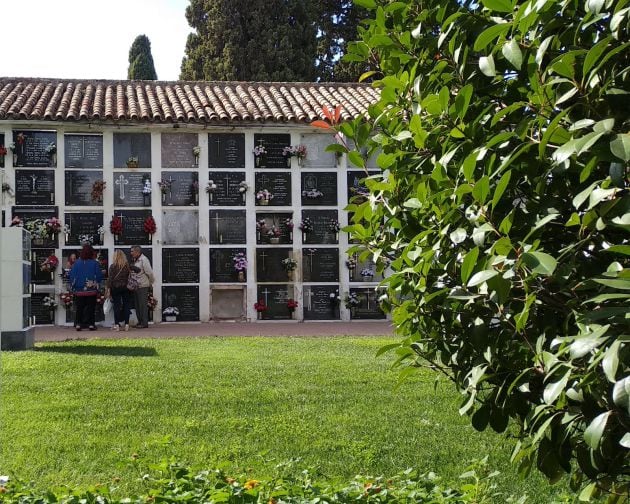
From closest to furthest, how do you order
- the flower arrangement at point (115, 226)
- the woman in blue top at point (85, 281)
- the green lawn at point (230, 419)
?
1. the green lawn at point (230, 419)
2. the woman in blue top at point (85, 281)
3. the flower arrangement at point (115, 226)

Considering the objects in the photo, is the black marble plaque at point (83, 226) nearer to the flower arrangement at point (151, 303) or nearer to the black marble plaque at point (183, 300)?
the flower arrangement at point (151, 303)

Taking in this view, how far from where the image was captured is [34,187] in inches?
548

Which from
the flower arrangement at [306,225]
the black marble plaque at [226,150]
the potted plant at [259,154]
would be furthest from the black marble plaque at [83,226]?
the flower arrangement at [306,225]

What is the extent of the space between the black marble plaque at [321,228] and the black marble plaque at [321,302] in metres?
0.87

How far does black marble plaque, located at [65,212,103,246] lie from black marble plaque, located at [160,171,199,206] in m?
1.29

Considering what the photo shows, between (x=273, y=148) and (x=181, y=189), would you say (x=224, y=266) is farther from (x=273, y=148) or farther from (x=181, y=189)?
(x=273, y=148)

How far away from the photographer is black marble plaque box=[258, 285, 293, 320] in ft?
47.1

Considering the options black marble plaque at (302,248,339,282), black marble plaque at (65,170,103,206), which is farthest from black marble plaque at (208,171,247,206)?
black marble plaque at (65,170,103,206)

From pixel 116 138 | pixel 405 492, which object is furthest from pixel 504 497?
pixel 116 138

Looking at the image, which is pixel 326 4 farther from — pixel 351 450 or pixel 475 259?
pixel 475 259

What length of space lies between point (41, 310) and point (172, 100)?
4881 mm

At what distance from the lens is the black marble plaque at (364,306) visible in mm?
14523

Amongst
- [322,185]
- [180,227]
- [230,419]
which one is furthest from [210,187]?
[230,419]

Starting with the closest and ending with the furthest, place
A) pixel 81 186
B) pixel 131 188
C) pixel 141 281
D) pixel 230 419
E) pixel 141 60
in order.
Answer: pixel 230 419 → pixel 141 281 → pixel 81 186 → pixel 131 188 → pixel 141 60
